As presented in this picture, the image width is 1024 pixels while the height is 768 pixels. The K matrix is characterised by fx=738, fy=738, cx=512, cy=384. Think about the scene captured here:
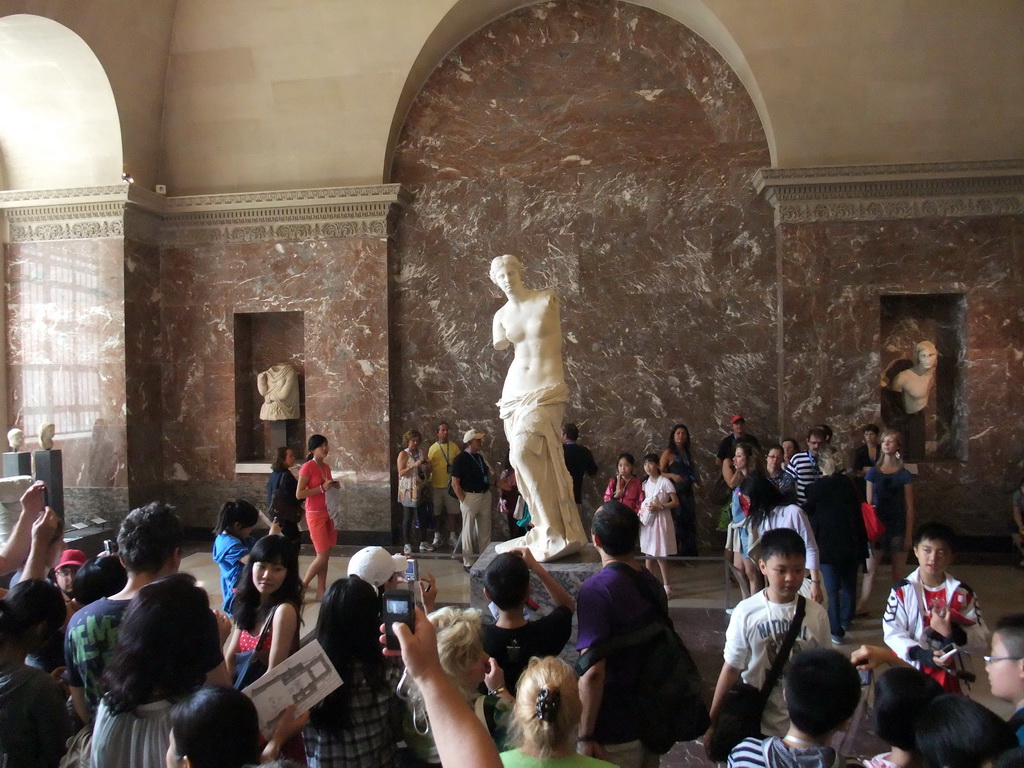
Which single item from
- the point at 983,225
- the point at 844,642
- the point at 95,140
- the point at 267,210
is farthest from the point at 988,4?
the point at 95,140

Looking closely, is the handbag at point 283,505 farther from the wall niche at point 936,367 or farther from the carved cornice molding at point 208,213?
the wall niche at point 936,367

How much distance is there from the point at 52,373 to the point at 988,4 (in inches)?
479

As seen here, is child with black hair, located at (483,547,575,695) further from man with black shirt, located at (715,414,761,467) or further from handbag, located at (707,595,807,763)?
man with black shirt, located at (715,414,761,467)

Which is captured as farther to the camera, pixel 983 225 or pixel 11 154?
pixel 11 154

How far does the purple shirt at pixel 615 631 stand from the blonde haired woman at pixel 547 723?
0.65m

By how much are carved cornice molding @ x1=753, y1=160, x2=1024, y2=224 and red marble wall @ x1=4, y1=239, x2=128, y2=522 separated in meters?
8.25

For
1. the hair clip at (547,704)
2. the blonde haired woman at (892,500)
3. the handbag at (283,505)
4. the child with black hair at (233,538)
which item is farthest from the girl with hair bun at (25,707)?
the blonde haired woman at (892,500)

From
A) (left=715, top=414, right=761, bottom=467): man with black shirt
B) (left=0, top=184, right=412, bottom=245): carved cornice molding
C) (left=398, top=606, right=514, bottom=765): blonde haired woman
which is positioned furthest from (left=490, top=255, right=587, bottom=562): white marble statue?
(left=0, top=184, right=412, bottom=245): carved cornice molding

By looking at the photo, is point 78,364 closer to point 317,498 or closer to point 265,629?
point 317,498

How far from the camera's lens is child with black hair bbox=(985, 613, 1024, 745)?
83.4 inches

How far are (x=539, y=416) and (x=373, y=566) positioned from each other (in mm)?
2775

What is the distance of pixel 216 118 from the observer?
9.87 metres

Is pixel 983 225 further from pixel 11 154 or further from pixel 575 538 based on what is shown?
pixel 11 154

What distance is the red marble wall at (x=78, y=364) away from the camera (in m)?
9.35
